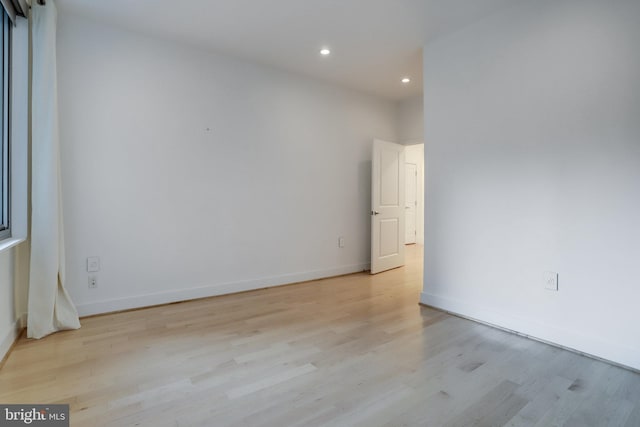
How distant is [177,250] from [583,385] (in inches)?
130

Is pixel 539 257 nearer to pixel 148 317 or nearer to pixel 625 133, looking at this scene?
Answer: pixel 625 133

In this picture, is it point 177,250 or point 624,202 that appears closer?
point 624,202

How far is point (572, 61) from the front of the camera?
7.38ft

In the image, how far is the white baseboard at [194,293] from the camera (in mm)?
2871

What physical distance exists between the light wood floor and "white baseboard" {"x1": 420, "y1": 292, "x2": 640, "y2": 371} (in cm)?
8

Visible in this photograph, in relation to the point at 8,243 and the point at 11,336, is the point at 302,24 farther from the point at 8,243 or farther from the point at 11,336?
the point at 11,336

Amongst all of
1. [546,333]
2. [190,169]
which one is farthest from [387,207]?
[190,169]

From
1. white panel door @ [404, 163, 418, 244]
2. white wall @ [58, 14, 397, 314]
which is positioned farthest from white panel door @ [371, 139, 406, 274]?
white panel door @ [404, 163, 418, 244]

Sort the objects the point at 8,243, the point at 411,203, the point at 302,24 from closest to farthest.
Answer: the point at 8,243
the point at 302,24
the point at 411,203

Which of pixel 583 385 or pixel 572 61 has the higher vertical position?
pixel 572 61

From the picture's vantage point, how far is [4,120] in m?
2.28

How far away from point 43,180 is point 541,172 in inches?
146

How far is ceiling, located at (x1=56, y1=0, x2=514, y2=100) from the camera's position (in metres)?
2.57

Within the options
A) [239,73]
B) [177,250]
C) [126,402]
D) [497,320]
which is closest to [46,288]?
[177,250]
